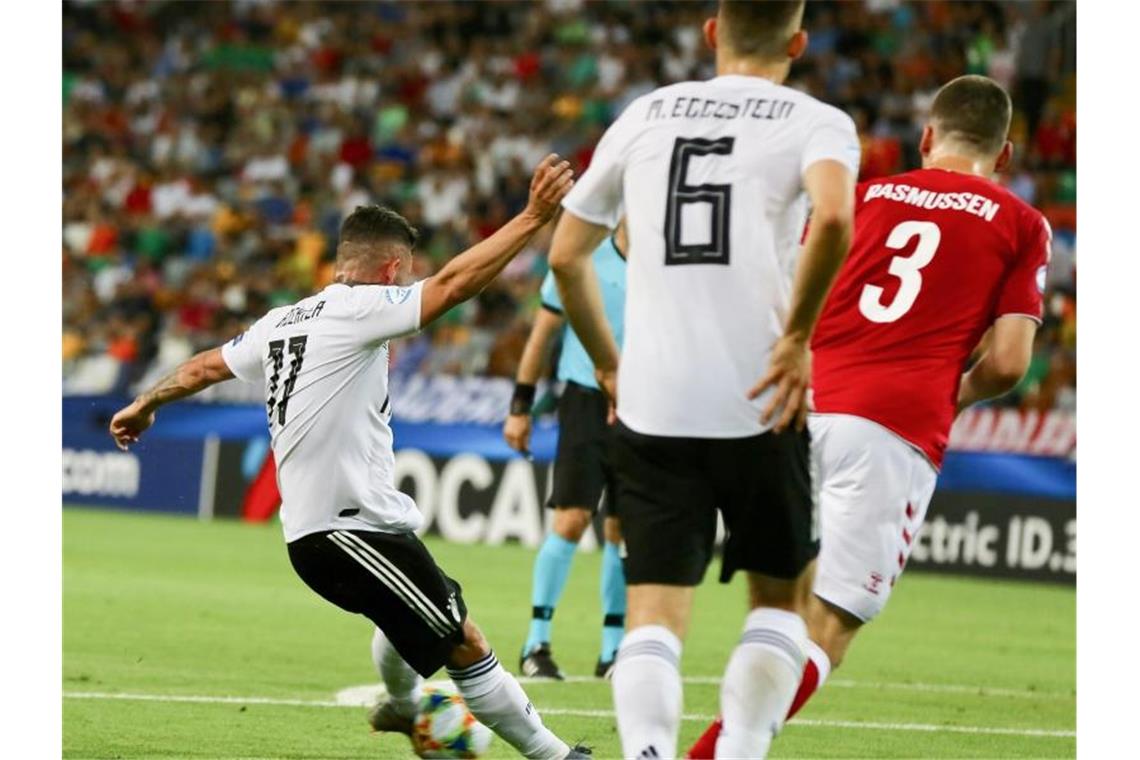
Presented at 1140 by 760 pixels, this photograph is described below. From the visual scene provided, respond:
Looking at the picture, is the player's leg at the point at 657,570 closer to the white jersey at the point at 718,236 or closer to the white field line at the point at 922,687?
the white jersey at the point at 718,236

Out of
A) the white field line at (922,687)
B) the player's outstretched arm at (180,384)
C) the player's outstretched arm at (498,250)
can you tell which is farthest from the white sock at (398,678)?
the white field line at (922,687)

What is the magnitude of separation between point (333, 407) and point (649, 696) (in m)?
1.77

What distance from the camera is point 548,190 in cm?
572

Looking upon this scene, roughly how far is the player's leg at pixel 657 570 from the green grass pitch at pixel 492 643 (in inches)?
82.9

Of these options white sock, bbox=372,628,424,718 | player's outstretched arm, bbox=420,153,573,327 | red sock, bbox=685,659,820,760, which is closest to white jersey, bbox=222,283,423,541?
player's outstretched arm, bbox=420,153,573,327

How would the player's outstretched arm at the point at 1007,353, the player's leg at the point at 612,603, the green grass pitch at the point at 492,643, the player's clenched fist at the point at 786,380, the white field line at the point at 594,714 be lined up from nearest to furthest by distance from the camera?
the player's clenched fist at the point at 786,380, the player's outstretched arm at the point at 1007,353, the green grass pitch at the point at 492,643, the white field line at the point at 594,714, the player's leg at the point at 612,603

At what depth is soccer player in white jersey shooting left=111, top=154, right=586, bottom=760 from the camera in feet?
20.1

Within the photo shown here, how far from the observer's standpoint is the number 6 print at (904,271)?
20.4 ft

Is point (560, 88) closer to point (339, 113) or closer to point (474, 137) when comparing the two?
point (474, 137)

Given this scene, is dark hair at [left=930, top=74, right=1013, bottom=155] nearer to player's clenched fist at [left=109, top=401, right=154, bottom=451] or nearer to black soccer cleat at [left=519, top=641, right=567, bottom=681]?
player's clenched fist at [left=109, top=401, right=154, bottom=451]

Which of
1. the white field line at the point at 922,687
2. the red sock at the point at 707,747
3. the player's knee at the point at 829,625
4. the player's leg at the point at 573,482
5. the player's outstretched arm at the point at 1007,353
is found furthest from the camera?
the player's leg at the point at 573,482

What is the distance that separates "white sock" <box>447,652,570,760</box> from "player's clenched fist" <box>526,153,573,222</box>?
4.73ft

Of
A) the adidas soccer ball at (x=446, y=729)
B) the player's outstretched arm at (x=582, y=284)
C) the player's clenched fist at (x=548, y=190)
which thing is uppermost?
the player's clenched fist at (x=548, y=190)

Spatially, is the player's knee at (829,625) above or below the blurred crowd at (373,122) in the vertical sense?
below
